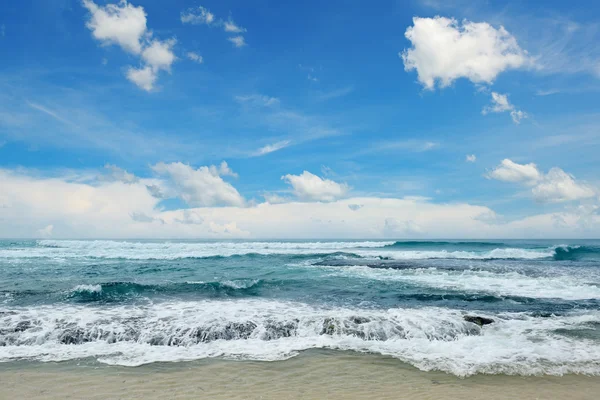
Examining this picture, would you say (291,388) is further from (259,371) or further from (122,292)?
(122,292)

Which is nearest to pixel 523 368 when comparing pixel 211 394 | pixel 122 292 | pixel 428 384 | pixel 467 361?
pixel 467 361

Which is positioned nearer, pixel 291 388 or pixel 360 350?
pixel 291 388

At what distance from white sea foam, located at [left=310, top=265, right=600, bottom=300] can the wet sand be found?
9.76 metres

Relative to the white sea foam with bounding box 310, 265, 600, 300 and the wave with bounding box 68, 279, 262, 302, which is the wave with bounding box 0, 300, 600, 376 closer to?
the wave with bounding box 68, 279, 262, 302

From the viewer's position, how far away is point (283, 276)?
20.7 m

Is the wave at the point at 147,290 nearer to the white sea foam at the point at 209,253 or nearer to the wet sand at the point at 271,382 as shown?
the wet sand at the point at 271,382

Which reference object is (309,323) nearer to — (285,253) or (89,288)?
(89,288)

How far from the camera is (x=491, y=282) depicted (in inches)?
720

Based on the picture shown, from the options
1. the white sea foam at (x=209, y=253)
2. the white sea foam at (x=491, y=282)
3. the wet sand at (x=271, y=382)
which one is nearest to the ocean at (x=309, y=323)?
the white sea foam at (x=491, y=282)

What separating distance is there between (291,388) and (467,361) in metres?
3.78

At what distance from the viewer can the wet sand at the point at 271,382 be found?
19.2ft

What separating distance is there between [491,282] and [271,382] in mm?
15755

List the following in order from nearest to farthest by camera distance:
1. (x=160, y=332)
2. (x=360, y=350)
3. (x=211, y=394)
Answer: (x=211, y=394) < (x=360, y=350) < (x=160, y=332)

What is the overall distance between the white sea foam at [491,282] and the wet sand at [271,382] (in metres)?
9.76
